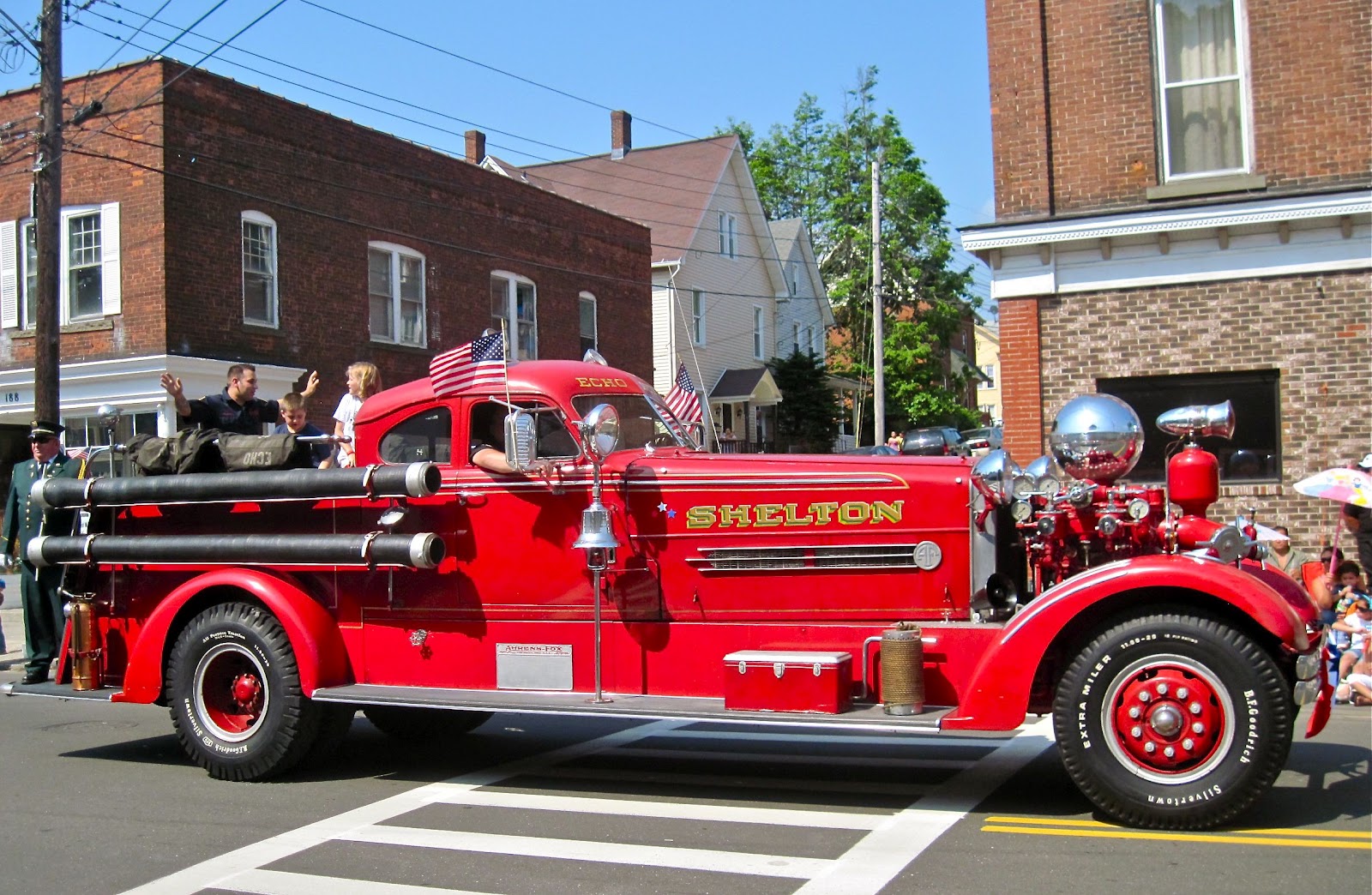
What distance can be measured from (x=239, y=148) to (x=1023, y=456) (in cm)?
1313

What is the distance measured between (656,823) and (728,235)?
3323 centimetres

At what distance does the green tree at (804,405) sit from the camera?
38906 mm

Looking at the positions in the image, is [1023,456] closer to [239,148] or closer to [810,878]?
[810,878]

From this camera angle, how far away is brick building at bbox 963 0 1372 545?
12.1 metres

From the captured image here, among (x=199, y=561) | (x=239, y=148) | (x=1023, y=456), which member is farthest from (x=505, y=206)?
(x=199, y=561)

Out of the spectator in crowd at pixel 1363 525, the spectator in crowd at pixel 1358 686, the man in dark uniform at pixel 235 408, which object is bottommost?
the spectator in crowd at pixel 1358 686

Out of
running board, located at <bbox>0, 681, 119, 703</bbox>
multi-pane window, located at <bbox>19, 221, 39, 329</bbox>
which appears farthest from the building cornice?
multi-pane window, located at <bbox>19, 221, 39, 329</bbox>

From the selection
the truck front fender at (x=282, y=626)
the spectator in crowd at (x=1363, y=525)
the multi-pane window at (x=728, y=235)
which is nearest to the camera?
the truck front fender at (x=282, y=626)

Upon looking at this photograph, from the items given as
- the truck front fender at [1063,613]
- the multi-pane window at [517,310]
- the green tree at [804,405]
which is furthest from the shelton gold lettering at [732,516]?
the green tree at [804,405]

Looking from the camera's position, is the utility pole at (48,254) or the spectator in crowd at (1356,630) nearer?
the spectator in crowd at (1356,630)

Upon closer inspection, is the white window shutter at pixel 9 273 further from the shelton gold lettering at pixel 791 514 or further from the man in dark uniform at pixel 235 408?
the shelton gold lettering at pixel 791 514

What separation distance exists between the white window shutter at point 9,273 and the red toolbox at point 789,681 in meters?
17.6

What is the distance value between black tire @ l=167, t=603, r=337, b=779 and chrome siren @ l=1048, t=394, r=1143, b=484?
4.35 metres

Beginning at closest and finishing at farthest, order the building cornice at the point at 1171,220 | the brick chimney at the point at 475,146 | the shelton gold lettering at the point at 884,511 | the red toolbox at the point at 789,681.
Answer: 1. the red toolbox at the point at 789,681
2. the shelton gold lettering at the point at 884,511
3. the building cornice at the point at 1171,220
4. the brick chimney at the point at 475,146
